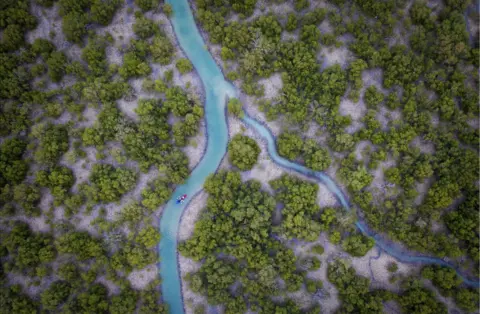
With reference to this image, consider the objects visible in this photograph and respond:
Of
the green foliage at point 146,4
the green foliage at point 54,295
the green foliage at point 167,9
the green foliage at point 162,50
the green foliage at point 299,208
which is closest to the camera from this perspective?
the green foliage at point 54,295

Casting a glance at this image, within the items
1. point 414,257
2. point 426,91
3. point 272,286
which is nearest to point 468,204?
point 414,257

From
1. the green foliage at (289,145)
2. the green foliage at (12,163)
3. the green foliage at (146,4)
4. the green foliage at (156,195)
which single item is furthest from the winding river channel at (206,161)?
the green foliage at (12,163)

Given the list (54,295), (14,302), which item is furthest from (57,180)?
(14,302)

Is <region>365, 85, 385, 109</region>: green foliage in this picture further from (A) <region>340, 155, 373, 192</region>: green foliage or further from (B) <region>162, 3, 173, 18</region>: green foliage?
(B) <region>162, 3, 173, 18</region>: green foliage

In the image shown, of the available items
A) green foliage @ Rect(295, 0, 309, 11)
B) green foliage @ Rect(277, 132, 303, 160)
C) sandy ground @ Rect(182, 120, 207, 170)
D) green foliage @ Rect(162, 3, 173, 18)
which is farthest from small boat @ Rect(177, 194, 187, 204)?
green foliage @ Rect(295, 0, 309, 11)

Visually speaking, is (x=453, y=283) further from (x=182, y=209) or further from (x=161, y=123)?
(x=161, y=123)

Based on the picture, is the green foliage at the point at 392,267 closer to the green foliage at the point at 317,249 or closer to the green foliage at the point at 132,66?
the green foliage at the point at 317,249

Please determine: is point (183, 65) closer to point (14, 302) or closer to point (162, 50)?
point (162, 50)
